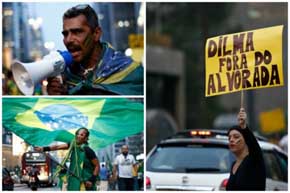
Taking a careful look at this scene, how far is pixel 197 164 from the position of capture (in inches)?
356

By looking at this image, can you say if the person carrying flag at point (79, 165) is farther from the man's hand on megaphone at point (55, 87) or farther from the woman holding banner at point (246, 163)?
the woman holding banner at point (246, 163)

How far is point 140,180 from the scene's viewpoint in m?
7.34

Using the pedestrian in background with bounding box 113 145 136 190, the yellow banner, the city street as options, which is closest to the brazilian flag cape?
the pedestrian in background with bounding box 113 145 136 190

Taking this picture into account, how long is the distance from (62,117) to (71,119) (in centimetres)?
8

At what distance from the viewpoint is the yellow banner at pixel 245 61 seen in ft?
24.0

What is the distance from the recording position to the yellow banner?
732cm

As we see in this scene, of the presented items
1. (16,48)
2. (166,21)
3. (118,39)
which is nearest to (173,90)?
(166,21)

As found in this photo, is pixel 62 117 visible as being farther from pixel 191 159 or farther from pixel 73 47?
pixel 191 159

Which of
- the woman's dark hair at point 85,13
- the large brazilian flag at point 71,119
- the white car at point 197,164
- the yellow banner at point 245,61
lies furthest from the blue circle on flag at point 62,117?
the white car at point 197,164

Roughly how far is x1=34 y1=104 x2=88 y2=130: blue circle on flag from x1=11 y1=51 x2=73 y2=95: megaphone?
0.26 meters

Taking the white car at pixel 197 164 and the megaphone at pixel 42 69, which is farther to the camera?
the white car at pixel 197 164

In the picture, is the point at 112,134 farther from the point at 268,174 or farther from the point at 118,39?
the point at 268,174

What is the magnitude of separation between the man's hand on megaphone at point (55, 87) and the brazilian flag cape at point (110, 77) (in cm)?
6

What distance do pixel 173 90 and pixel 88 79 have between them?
22834mm
